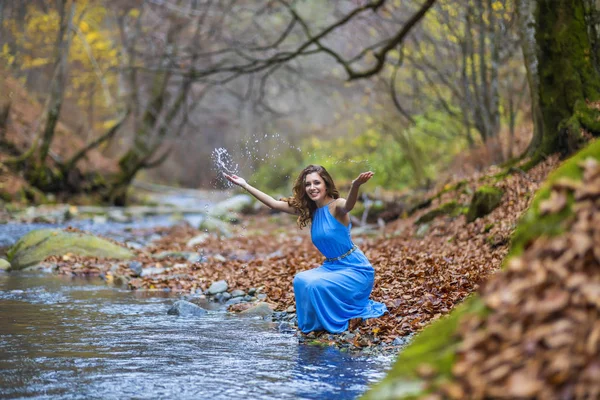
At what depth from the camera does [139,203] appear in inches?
1135

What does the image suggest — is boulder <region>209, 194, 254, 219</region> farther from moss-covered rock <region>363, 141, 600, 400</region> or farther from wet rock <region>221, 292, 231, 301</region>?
moss-covered rock <region>363, 141, 600, 400</region>

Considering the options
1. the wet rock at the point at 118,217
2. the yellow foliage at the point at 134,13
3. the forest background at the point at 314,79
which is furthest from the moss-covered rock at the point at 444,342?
the yellow foliage at the point at 134,13

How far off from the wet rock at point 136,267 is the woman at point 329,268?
4425mm

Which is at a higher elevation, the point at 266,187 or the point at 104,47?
the point at 104,47

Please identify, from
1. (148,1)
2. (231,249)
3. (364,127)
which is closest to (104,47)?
(148,1)

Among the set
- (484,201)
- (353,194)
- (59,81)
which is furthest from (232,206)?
(353,194)

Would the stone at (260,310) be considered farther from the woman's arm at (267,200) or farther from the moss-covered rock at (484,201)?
the moss-covered rock at (484,201)

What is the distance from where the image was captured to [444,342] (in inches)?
119

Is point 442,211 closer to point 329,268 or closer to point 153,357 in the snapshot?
point 329,268

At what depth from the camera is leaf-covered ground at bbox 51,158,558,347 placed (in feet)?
22.8

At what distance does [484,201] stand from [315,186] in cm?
500

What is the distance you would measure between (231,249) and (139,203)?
15344 millimetres

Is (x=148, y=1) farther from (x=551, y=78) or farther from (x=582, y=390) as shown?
(x=582, y=390)

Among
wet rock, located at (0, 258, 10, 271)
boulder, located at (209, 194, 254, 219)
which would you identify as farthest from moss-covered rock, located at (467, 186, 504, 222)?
boulder, located at (209, 194, 254, 219)
